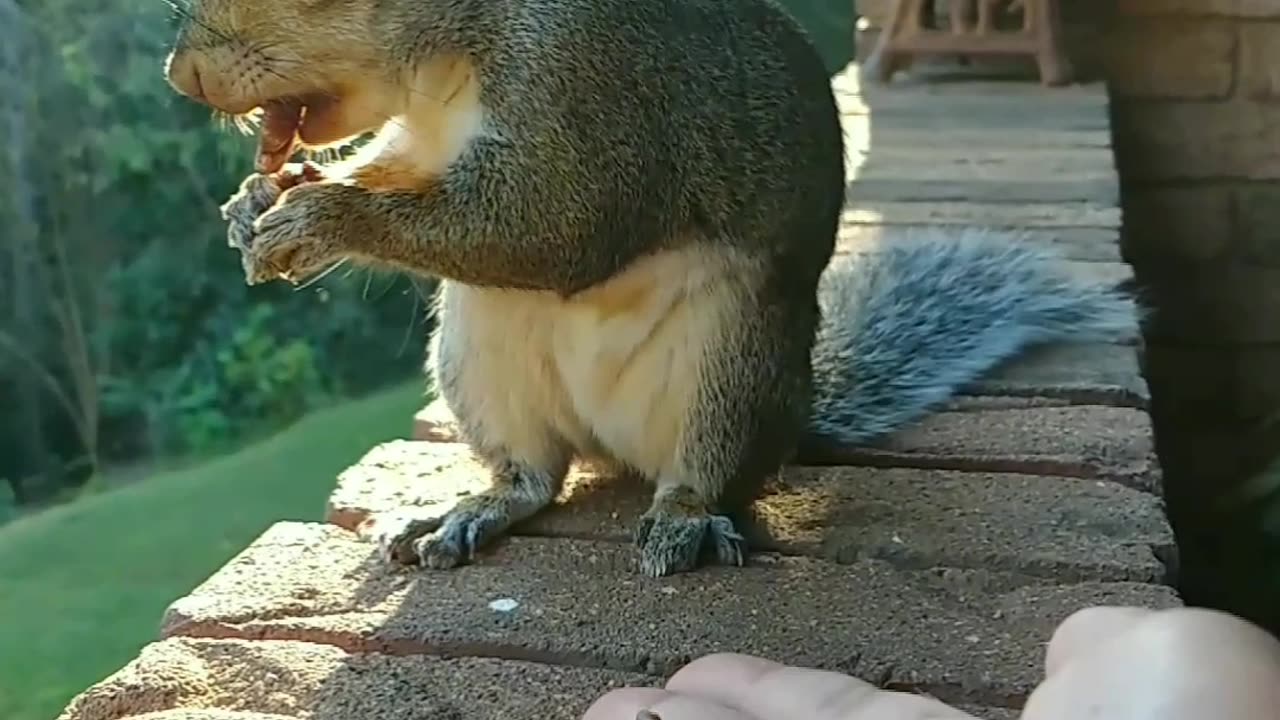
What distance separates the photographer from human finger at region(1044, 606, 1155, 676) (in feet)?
2.08

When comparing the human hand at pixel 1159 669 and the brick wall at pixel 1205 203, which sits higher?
the human hand at pixel 1159 669

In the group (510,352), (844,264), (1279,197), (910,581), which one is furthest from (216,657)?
(1279,197)

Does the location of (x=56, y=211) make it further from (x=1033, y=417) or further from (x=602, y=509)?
(x=1033, y=417)

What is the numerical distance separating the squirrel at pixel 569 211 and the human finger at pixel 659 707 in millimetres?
415

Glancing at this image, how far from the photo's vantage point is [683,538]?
1.40 meters

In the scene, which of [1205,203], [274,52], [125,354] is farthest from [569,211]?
[1205,203]

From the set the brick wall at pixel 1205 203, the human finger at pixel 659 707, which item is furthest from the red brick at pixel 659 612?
the brick wall at pixel 1205 203

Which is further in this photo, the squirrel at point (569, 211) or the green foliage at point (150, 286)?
the green foliage at point (150, 286)

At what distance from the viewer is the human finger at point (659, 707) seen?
0.92 meters

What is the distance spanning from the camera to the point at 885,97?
9.89 ft

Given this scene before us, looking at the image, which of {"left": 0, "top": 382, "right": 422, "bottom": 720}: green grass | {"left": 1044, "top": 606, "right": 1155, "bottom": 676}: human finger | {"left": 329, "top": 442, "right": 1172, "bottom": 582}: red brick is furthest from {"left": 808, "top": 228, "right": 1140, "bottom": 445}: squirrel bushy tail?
{"left": 0, "top": 382, "right": 422, "bottom": 720}: green grass

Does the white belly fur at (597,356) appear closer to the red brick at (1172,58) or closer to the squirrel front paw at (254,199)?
the squirrel front paw at (254,199)

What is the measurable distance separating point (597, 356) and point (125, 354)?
1600 mm

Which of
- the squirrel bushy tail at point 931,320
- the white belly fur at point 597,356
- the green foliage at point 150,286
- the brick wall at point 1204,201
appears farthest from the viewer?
the brick wall at point 1204,201
